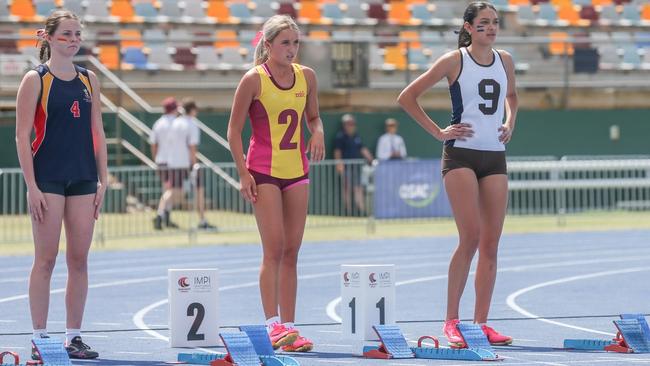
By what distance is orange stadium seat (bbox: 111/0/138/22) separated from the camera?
88.7 ft

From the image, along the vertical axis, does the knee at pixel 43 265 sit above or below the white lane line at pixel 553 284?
above

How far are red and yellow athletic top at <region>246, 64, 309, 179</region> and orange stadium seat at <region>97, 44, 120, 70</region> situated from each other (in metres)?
16.3

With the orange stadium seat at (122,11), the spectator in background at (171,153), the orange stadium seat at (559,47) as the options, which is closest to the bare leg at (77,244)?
the spectator in background at (171,153)

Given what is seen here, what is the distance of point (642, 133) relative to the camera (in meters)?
27.8

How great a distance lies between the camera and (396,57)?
2652cm

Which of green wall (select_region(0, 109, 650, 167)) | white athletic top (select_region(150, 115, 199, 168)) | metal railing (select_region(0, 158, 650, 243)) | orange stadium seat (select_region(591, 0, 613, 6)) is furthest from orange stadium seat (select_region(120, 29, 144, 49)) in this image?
orange stadium seat (select_region(591, 0, 613, 6))

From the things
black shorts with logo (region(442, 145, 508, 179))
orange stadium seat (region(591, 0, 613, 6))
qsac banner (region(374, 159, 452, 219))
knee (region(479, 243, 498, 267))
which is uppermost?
orange stadium seat (region(591, 0, 613, 6))

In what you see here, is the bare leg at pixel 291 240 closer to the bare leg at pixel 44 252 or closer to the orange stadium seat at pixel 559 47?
the bare leg at pixel 44 252

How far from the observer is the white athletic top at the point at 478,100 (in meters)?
8.91

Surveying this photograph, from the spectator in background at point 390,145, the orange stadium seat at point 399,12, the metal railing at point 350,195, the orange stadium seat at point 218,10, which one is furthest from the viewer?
the orange stadium seat at point 399,12

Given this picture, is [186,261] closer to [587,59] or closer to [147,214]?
[147,214]

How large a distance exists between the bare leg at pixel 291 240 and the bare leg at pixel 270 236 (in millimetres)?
63

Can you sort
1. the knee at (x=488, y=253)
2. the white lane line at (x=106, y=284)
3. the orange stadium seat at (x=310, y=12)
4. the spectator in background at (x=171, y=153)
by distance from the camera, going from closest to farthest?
the knee at (x=488, y=253), the white lane line at (x=106, y=284), the spectator in background at (x=171, y=153), the orange stadium seat at (x=310, y=12)

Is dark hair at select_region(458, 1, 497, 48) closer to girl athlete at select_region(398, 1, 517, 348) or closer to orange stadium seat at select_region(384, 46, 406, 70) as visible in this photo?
girl athlete at select_region(398, 1, 517, 348)
